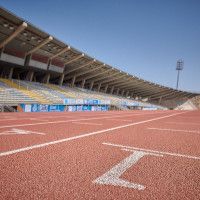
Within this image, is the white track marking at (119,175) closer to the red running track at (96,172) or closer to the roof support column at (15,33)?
the red running track at (96,172)

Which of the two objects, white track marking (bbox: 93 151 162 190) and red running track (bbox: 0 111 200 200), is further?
white track marking (bbox: 93 151 162 190)

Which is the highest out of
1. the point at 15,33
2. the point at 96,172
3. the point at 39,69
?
the point at 15,33

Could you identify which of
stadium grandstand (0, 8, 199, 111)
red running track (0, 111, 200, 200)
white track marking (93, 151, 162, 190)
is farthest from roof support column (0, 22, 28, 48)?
white track marking (93, 151, 162, 190)

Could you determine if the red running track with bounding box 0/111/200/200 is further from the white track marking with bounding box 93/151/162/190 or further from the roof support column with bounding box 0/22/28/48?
the roof support column with bounding box 0/22/28/48

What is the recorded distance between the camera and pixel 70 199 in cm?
228

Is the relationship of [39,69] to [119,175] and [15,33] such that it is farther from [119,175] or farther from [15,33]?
[119,175]

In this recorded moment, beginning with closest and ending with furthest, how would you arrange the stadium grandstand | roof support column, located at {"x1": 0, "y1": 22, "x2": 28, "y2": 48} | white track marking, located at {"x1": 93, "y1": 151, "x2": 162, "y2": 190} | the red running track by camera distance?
the red running track → white track marking, located at {"x1": 93, "y1": 151, "x2": 162, "y2": 190} → roof support column, located at {"x1": 0, "y1": 22, "x2": 28, "y2": 48} → the stadium grandstand

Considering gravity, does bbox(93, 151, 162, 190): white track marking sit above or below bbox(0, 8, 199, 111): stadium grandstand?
below

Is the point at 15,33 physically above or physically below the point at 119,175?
above

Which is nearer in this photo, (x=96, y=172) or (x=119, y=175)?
Result: (x=119, y=175)

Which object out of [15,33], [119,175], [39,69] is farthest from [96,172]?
[39,69]

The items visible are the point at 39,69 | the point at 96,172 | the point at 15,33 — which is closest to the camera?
the point at 96,172

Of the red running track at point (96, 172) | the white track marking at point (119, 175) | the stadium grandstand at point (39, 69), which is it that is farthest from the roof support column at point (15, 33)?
the white track marking at point (119, 175)

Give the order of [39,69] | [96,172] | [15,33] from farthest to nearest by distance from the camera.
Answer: [39,69], [15,33], [96,172]
